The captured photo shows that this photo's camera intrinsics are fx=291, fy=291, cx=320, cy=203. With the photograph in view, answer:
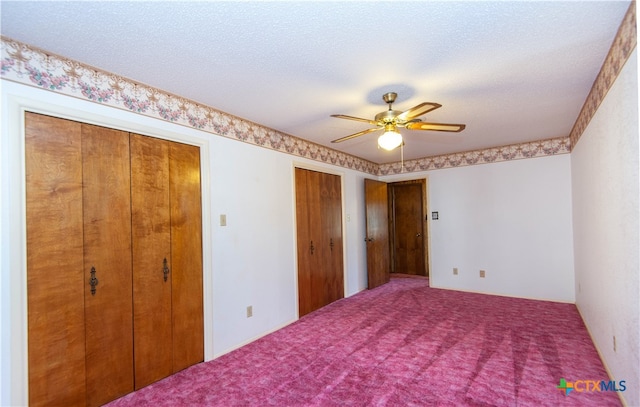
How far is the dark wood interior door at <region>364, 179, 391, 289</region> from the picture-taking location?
16.9 ft

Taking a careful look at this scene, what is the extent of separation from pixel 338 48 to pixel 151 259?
83.3 inches

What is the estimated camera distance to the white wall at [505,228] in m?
4.18

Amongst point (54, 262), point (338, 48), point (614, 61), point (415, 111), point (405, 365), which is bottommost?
point (405, 365)

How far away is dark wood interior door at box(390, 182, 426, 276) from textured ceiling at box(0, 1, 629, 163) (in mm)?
3748

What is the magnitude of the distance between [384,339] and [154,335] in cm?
214

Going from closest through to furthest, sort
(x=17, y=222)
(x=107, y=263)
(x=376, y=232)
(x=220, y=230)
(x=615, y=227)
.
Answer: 1. (x=17, y=222)
2. (x=615, y=227)
3. (x=107, y=263)
4. (x=220, y=230)
5. (x=376, y=232)

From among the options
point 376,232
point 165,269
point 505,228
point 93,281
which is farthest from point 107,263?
point 505,228

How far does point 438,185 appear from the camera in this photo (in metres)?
5.19

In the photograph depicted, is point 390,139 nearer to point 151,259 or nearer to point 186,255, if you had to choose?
point 186,255

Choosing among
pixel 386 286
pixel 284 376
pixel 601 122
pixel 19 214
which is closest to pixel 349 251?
pixel 386 286

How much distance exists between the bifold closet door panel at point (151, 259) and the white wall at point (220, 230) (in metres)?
0.25

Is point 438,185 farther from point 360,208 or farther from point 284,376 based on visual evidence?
point 284,376

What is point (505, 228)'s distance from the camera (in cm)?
457

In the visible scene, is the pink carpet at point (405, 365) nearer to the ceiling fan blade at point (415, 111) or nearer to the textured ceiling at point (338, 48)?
the ceiling fan blade at point (415, 111)
